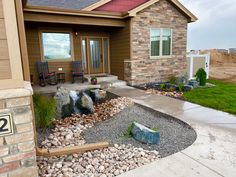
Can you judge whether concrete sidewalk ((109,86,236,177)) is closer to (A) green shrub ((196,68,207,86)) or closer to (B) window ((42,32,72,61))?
(A) green shrub ((196,68,207,86))

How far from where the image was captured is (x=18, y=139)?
5.90ft

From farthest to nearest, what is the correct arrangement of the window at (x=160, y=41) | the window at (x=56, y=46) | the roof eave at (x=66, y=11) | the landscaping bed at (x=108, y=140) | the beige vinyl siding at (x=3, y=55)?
the window at (x=160, y=41)
the window at (x=56, y=46)
the roof eave at (x=66, y=11)
the landscaping bed at (x=108, y=140)
the beige vinyl siding at (x=3, y=55)

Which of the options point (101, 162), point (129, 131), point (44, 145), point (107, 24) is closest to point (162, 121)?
point (129, 131)

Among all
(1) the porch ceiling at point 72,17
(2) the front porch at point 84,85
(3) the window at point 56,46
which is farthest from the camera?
(3) the window at point 56,46

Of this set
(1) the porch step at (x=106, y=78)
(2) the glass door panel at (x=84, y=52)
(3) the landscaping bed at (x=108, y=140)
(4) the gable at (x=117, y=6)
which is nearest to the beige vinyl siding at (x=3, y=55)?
(3) the landscaping bed at (x=108, y=140)

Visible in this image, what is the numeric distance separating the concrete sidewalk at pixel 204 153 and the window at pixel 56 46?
18.4ft

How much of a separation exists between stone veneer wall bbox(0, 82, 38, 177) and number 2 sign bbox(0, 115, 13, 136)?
0.03m

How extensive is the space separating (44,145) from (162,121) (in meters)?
2.20

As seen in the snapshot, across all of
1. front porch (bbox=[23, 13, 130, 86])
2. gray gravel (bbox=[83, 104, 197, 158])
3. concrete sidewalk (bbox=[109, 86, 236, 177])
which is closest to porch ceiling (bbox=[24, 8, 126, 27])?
front porch (bbox=[23, 13, 130, 86])

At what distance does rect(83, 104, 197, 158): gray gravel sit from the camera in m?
2.73

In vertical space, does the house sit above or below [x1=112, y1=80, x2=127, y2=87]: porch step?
above

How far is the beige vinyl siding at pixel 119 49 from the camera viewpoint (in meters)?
7.63

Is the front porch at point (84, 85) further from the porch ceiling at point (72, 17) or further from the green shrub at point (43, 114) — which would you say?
the green shrub at point (43, 114)

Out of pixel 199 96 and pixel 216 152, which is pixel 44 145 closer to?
pixel 216 152
